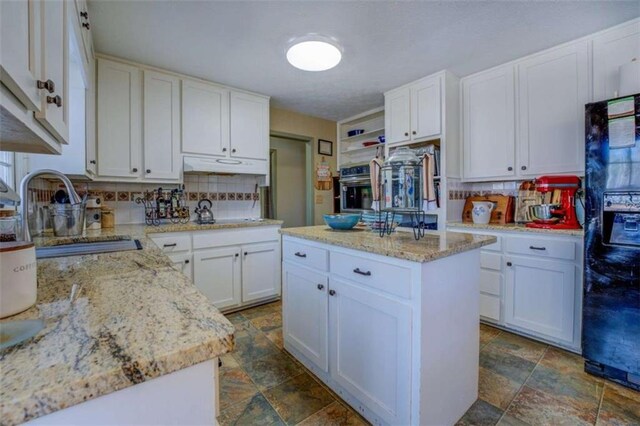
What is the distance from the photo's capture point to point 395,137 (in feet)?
10.6

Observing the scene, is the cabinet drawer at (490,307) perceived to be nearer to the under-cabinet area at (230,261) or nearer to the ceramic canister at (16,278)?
the under-cabinet area at (230,261)

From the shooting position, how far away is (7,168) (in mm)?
1779

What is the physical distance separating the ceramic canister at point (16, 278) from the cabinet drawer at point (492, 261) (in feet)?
8.99

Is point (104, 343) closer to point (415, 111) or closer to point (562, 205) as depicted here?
point (562, 205)

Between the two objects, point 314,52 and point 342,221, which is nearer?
point 342,221

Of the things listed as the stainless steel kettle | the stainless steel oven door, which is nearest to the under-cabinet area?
the stainless steel kettle

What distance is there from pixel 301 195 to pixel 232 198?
149 centimetres

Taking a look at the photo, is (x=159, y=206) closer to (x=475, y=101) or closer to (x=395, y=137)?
(x=395, y=137)

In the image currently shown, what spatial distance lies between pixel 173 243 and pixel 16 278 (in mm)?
2008

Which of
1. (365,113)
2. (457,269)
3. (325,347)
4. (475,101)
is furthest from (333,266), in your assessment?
(365,113)

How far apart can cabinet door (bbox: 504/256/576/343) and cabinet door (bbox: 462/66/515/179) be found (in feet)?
2.90

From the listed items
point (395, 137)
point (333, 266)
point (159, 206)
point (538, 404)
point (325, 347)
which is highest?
point (395, 137)

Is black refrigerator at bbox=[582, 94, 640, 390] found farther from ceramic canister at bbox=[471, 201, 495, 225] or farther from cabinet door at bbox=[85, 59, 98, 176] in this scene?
cabinet door at bbox=[85, 59, 98, 176]

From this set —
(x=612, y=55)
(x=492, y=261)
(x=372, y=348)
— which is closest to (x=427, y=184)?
(x=372, y=348)
